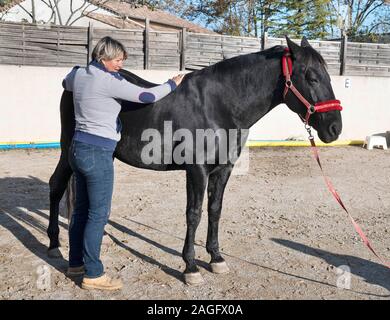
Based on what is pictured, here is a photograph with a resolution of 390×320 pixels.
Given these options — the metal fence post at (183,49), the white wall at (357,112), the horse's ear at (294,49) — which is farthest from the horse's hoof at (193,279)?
the white wall at (357,112)

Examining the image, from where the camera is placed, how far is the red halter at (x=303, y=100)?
3.15m

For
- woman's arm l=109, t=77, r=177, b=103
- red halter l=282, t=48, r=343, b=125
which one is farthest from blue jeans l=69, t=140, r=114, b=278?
red halter l=282, t=48, r=343, b=125

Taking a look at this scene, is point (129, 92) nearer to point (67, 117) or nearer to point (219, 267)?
point (67, 117)

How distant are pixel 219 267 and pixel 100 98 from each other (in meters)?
1.76

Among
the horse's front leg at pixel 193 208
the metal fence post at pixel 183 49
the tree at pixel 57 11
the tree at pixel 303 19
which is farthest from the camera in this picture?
the tree at pixel 303 19

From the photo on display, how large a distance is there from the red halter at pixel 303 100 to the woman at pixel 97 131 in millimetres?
844

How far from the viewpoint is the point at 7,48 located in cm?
962

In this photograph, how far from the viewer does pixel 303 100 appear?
319 cm

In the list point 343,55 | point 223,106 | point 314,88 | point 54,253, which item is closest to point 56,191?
point 54,253

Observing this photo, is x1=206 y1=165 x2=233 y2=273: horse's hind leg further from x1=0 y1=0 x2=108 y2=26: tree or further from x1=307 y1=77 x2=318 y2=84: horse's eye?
x1=0 y1=0 x2=108 y2=26: tree

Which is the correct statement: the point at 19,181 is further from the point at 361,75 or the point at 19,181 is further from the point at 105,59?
the point at 361,75

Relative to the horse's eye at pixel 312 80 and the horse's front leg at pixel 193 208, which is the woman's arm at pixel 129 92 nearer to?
the horse's front leg at pixel 193 208

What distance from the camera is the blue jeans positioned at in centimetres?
301

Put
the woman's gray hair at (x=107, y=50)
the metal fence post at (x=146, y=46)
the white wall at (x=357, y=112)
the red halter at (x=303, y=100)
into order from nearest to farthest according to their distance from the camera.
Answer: the woman's gray hair at (x=107, y=50)
the red halter at (x=303, y=100)
the metal fence post at (x=146, y=46)
the white wall at (x=357, y=112)
